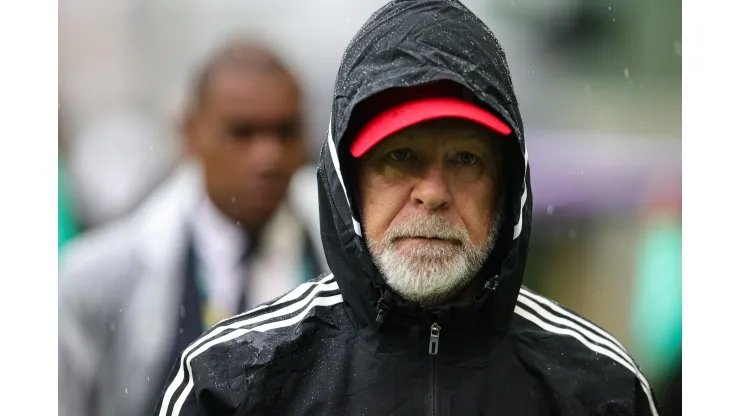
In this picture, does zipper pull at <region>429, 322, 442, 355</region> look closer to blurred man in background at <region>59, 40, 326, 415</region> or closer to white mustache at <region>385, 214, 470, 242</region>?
white mustache at <region>385, 214, 470, 242</region>

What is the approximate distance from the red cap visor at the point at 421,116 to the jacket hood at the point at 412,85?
0.9 inches

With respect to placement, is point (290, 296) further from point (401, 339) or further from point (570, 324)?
point (570, 324)

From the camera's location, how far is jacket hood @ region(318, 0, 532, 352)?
123 cm

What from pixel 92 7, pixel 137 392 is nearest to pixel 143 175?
pixel 92 7

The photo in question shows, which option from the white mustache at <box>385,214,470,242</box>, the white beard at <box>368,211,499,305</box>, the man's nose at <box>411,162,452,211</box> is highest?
the man's nose at <box>411,162,452,211</box>

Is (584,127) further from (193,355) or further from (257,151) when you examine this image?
(193,355)

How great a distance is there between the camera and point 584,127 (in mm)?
1997

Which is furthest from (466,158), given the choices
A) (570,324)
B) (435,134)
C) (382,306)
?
(570,324)

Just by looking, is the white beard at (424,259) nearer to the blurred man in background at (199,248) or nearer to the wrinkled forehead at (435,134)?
the wrinkled forehead at (435,134)

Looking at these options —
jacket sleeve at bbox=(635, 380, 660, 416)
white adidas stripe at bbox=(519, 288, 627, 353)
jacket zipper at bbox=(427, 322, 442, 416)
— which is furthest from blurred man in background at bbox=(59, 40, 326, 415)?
jacket sleeve at bbox=(635, 380, 660, 416)

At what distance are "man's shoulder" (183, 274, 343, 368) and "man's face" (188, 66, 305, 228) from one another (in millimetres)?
667

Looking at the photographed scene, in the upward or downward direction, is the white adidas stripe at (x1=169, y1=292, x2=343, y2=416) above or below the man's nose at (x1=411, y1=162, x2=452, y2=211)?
below

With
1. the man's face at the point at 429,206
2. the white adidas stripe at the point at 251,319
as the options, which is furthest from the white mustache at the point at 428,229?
the white adidas stripe at the point at 251,319

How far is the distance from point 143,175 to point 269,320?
33.3 inches
